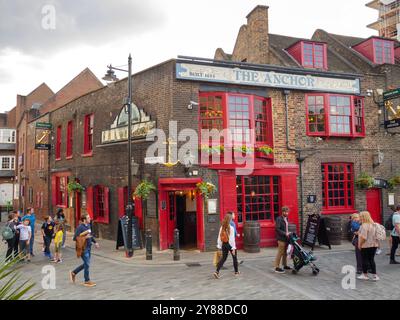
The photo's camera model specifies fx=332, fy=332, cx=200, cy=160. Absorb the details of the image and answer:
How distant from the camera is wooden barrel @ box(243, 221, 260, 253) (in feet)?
38.8

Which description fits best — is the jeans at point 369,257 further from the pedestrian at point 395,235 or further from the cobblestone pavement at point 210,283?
the pedestrian at point 395,235

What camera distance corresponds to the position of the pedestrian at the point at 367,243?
7.88 metres

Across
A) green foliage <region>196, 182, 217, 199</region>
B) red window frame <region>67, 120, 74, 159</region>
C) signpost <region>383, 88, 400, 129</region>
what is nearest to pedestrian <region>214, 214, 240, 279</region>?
green foliage <region>196, 182, 217, 199</region>


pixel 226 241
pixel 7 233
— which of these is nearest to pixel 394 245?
pixel 226 241

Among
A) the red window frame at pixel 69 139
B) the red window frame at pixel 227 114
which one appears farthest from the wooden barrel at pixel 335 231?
the red window frame at pixel 69 139

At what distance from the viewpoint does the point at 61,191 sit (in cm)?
2058

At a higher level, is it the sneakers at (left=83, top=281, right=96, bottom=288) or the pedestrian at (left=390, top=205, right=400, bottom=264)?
the pedestrian at (left=390, top=205, right=400, bottom=264)

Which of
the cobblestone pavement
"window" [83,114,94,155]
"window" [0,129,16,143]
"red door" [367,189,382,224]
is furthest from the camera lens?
"window" [0,129,16,143]

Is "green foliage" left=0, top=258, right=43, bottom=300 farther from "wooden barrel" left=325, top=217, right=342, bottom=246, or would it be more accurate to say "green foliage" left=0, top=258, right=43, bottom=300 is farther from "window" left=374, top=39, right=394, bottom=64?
"window" left=374, top=39, right=394, bottom=64

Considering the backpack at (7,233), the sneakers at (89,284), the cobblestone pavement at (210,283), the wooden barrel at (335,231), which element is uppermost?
the backpack at (7,233)

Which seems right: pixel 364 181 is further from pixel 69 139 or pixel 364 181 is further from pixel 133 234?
pixel 69 139

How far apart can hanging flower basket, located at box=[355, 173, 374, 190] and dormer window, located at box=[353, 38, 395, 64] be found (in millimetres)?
6966

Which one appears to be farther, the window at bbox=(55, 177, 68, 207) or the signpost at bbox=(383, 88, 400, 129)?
the window at bbox=(55, 177, 68, 207)

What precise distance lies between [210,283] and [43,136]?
59.5 ft
